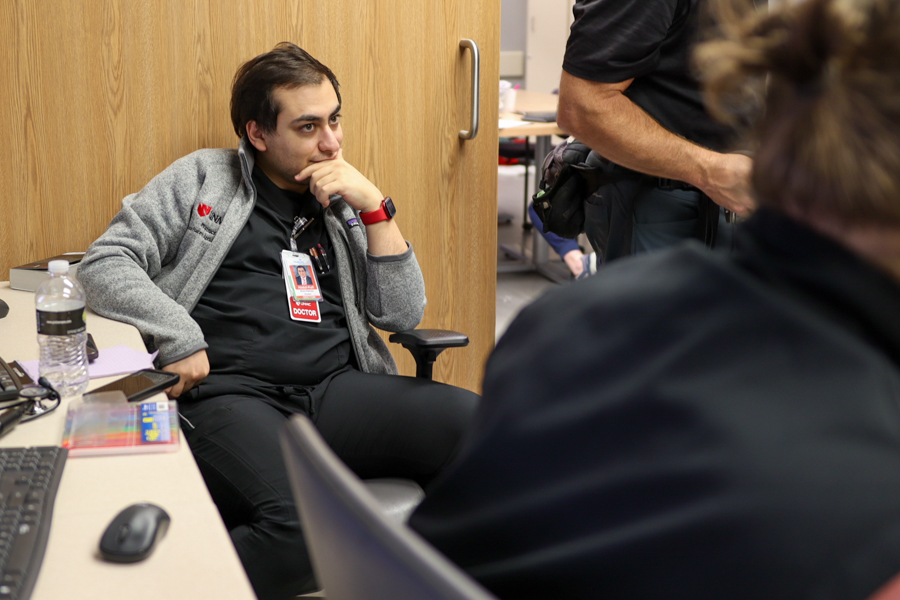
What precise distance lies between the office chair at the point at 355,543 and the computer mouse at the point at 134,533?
32cm

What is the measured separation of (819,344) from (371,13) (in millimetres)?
2053

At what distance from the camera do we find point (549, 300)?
1.94 feet

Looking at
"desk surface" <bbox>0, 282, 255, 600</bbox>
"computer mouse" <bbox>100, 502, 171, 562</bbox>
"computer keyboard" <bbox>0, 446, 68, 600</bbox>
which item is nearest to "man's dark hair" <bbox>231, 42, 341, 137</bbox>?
"desk surface" <bbox>0, 282, 255, 600</bbox>

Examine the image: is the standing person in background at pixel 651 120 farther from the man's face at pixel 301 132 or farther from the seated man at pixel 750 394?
the seated man at pixel 750 394

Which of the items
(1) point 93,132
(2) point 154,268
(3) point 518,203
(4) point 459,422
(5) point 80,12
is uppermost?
(5) point 80,12

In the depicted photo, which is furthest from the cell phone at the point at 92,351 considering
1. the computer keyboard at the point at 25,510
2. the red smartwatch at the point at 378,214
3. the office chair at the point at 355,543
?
the office chair at the point at 355,543

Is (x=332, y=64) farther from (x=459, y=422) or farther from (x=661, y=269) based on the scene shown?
(x=661, y=269)

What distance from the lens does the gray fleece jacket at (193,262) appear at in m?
1.70

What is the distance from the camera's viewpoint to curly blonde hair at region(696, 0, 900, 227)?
1.61ft

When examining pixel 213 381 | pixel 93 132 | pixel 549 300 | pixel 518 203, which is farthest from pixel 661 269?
pixel 518 203

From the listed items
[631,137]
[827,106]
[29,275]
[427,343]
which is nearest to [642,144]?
[631,137]

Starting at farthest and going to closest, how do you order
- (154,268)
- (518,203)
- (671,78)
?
(518,203) → (154,268) → (671,78)

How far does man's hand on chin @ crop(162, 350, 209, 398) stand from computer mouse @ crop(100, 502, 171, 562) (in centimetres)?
73

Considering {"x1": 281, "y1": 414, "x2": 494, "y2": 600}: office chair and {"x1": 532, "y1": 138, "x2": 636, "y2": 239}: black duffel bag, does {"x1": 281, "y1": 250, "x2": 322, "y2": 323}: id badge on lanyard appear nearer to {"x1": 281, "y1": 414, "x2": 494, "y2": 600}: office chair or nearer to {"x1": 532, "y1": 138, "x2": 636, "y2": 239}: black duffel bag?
{"x1": 532, "y1": 138, "x2": 636, "y2": 239}: black duffel bag
